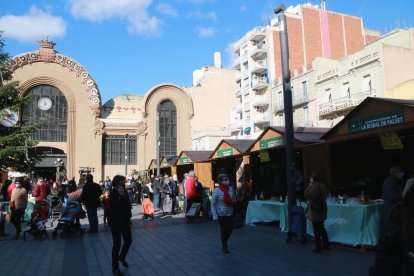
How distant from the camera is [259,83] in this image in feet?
165

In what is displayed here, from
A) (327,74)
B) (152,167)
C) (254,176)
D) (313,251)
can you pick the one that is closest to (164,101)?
(152,167)

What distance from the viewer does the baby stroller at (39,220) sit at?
1134 cm

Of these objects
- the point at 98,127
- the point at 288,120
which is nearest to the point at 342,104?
the point at 98,127

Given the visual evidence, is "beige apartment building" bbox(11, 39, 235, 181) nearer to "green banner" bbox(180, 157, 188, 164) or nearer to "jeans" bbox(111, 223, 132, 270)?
"green banner" bbox(180, 157, 188, 164)

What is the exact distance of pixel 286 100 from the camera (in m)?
10.2

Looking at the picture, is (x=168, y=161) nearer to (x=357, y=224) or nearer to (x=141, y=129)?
(x=141, y=129)

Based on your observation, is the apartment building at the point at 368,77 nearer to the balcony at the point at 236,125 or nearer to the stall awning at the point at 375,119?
the balcony at the point at 236,125

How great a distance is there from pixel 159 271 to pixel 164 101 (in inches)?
1567

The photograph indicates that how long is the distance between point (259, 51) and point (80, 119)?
23.4m

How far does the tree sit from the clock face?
21575 millimetres

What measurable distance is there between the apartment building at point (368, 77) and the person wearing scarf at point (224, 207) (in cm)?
2276

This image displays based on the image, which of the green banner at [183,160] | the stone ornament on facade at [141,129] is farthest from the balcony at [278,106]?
the green banner at [183,160]

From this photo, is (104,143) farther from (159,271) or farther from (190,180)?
(159,271)

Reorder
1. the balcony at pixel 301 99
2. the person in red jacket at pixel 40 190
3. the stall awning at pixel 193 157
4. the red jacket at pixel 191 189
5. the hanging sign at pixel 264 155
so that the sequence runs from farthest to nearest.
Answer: the balcony at pixel 301 99 < the stall awning at pixel 193 157 < the red jacket at pixel 191 189 < the hanging sign at pixel 264 155 < the person in red jacket at pixel 40 190
